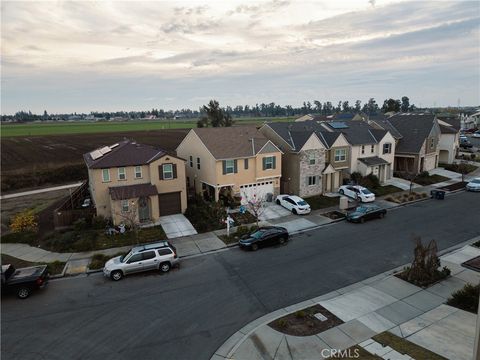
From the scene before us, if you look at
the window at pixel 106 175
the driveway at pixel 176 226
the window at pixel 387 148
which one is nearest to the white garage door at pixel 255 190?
the driveway at pixel 176 226

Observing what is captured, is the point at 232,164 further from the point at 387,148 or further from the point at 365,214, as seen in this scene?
the point at 387,148

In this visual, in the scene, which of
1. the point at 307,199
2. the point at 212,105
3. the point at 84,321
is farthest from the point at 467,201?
the point at 212,105

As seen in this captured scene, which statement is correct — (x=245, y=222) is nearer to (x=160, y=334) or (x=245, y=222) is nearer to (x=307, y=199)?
(x=307, y=199)

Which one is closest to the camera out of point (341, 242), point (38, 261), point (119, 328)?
point (119, 328)

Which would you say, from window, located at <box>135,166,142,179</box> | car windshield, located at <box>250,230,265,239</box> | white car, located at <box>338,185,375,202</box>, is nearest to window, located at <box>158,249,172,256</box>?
car windshield, located at <box>250,230,265,239</box>

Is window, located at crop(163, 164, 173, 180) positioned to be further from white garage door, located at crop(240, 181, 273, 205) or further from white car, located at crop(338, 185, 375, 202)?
white car, located at crop(338, 185, 375, 202)

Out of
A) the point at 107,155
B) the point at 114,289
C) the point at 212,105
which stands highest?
the point at 212,105

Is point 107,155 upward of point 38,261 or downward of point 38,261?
upward

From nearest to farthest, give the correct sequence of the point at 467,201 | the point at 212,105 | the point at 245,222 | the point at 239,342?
the point at 239,342, the point at 245,222, the point at 467,201, the point at 212,105
